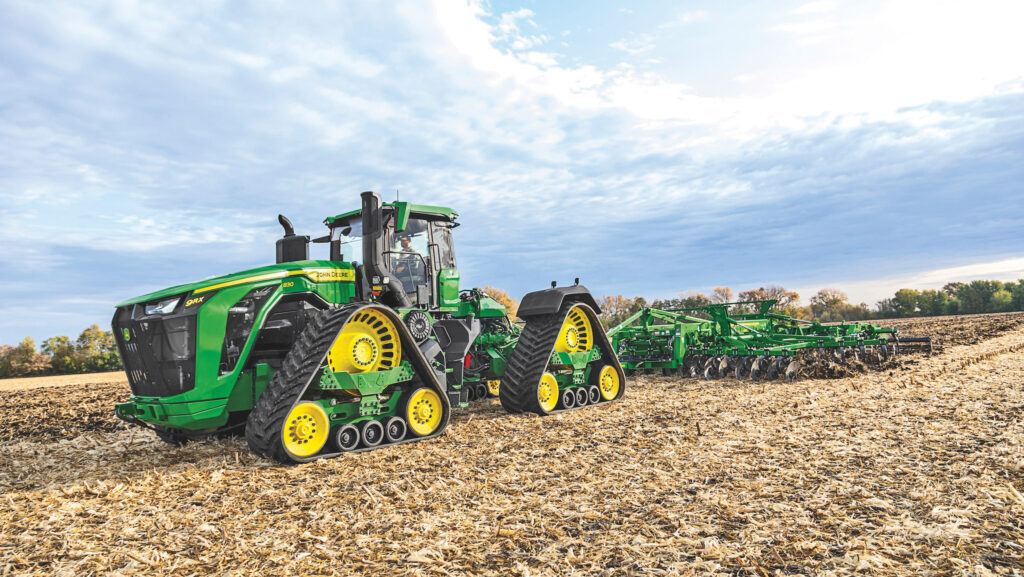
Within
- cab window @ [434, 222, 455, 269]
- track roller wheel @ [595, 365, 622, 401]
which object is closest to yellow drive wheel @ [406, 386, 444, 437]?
cab window @ [434, 222, 455, 269]

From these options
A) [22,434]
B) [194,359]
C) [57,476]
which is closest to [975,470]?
[194,359]

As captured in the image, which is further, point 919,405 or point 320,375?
point 919,405

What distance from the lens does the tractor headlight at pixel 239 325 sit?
21.3 feet

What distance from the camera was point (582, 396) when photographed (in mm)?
9828

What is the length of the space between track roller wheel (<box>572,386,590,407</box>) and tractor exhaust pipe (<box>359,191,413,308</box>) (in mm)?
3477

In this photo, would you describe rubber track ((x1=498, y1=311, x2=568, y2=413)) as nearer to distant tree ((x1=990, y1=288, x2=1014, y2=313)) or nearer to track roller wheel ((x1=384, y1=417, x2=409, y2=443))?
track roller wheel ((x1=384, y1=417, x2=409, y2=443))

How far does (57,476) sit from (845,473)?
802cm

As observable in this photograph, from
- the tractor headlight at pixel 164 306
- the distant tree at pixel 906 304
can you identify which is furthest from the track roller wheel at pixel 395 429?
the distant tree at pixel 906 304

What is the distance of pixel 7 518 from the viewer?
5.01 metres

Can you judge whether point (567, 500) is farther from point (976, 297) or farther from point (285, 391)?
point (976, 297)

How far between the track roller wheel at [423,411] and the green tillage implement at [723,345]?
6.31 m

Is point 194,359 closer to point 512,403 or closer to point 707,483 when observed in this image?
point 512,403

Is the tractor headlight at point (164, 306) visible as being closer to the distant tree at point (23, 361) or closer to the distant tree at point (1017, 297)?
the distant tree at point (23, 361)

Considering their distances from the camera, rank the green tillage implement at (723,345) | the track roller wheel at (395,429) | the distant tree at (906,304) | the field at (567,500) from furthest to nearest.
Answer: the distant tree at (906,304) → the green tillage implement at (723,345) → the track roller wheel at (395,429) → the field at (567,500)
